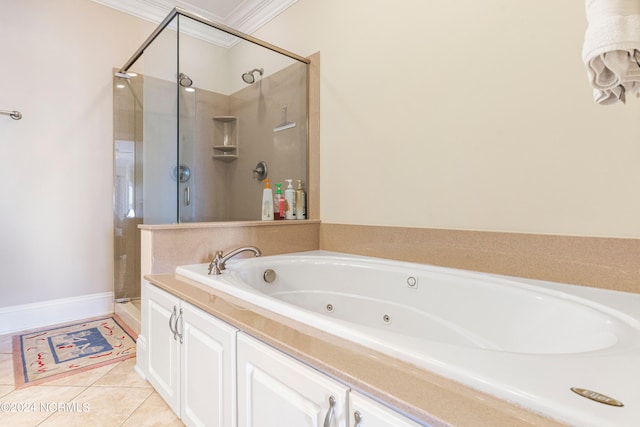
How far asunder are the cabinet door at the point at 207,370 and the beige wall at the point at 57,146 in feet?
6.12

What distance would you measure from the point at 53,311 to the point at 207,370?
2.07 m

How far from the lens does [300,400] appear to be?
0.78 metres

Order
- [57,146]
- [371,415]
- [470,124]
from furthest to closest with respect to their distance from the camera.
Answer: [57,146] → [470,124] → [371,415]

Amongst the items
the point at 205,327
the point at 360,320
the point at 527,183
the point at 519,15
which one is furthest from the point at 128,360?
the point at 519,15

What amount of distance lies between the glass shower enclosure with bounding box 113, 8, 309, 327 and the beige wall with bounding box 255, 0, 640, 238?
0.46 meters

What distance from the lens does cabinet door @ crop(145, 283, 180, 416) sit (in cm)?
135

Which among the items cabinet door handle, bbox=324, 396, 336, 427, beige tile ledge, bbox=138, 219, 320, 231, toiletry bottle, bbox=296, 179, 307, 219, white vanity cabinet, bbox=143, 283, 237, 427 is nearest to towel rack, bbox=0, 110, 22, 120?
beige tile ledge, bbox=138, 219, 320, 231

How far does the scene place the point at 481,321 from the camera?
51.7 inches

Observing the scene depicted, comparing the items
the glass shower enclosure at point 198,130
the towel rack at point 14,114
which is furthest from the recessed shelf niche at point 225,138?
the towel rack at point 14,114

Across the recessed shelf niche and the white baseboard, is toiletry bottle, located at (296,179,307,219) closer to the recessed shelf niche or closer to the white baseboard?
the recessed shelf niche

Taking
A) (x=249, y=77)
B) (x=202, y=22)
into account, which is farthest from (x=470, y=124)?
(x=249, y=77)

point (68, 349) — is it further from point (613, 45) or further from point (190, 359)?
point (613, 45)

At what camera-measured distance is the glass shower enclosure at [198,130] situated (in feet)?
7.70

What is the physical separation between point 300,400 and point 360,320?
102 centimetres
